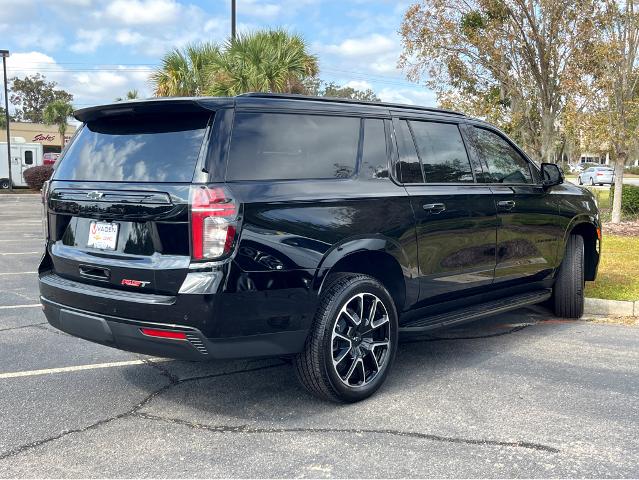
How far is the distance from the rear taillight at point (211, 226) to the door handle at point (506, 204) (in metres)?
2.63

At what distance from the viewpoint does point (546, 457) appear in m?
3.35

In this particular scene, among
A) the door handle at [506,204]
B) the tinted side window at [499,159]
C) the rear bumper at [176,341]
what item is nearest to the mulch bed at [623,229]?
the tinted side window at [499,159]

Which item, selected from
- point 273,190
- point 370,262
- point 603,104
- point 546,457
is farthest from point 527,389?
point 603,104

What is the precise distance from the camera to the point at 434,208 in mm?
4656

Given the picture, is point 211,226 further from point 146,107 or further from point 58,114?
point 58,114

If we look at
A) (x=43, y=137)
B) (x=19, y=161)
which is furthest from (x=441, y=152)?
(x=43, y=137)

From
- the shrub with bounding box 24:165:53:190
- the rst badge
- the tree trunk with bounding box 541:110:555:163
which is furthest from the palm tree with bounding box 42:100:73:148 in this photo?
the rst badge

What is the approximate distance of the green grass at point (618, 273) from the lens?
7.17 metres

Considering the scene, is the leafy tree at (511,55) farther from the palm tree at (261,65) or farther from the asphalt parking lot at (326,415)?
the asphalt parking lot at (326,415)

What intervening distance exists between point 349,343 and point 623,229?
1147 cm

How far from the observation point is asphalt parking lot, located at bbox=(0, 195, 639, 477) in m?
3.28

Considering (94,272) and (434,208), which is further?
(434,208)

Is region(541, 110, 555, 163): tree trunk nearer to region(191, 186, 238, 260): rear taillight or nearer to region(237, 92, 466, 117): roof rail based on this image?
region(237, 92, 466, 117): roof rail

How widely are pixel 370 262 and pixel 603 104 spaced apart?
11.7m
